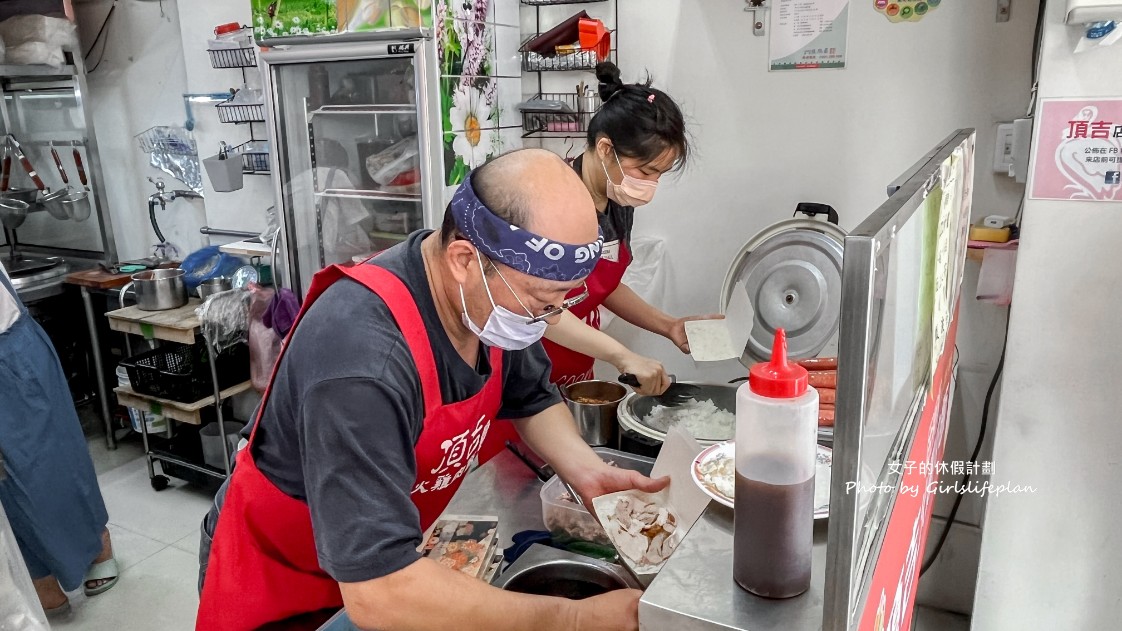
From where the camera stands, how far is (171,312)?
12.2ft

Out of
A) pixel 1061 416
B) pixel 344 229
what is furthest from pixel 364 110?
pixel 1061 416

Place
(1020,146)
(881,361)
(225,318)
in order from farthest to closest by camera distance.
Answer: (225,318), (1020,146), (881,361)

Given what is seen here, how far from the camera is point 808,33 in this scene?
2631mm

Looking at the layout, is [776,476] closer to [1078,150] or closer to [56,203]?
[1078,150]

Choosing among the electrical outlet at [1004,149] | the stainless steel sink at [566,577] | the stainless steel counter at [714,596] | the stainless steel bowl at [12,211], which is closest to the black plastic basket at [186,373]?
the stainless steel bowl at [12,211]

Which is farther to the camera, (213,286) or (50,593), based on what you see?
(213,286)

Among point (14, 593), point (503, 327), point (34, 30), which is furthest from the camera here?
point (34, 30)

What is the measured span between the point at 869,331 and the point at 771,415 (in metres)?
0.19

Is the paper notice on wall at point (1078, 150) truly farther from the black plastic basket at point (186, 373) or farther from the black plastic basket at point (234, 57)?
the black plastic basket at point (186, 373)

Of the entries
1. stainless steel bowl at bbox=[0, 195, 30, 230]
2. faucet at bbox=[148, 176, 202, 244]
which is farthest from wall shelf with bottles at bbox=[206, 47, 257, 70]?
stainless steel bowl at bbox=[0, 195, 30, 230]

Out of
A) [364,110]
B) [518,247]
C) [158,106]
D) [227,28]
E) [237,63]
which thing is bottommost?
[518,247]

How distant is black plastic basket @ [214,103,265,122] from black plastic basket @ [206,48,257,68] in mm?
199

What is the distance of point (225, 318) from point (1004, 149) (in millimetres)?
3209

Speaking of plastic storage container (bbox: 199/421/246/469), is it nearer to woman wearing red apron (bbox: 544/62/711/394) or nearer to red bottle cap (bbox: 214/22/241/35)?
red bottle cap (bbox: 214/22/241/35)
